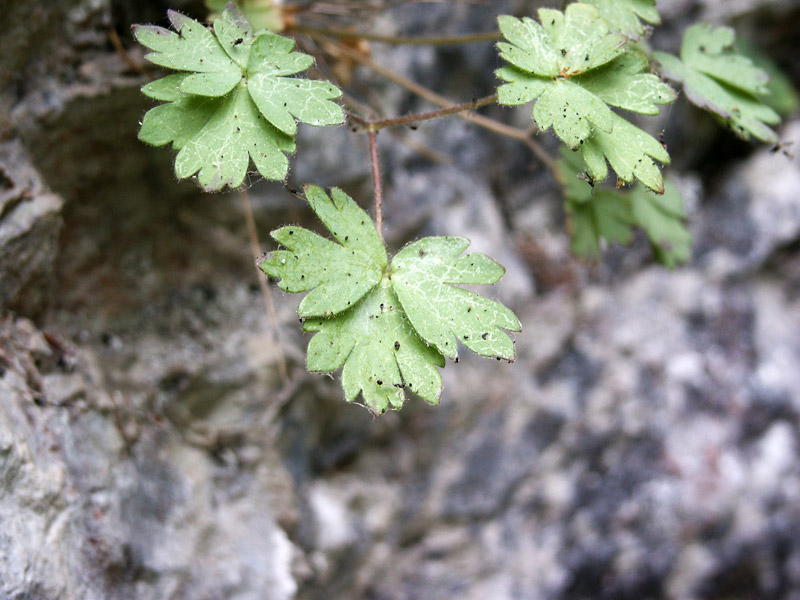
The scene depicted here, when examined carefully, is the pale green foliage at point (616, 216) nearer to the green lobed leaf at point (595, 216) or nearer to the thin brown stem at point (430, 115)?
→ the green lobed leaf at point (595, 216)

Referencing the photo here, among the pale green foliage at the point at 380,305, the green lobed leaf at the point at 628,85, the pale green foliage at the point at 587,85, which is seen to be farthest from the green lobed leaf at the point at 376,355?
the green lobed leaf at the point at 628,85

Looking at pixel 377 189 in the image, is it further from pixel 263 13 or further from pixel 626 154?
pixel 263 13

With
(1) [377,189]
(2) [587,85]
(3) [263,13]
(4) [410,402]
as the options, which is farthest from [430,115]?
(4) [410,402]

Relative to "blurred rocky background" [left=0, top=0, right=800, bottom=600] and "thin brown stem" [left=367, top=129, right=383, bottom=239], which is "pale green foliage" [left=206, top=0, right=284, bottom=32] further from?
"thin brown stem" [left=367, top=129, right=383, bottom=239]

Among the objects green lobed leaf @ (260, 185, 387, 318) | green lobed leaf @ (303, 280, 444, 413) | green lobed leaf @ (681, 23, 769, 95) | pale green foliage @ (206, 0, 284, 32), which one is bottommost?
green lobed leaf @ (303, 280, 444, 413)

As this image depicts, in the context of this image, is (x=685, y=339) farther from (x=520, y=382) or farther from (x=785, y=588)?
(x=785, y=588)

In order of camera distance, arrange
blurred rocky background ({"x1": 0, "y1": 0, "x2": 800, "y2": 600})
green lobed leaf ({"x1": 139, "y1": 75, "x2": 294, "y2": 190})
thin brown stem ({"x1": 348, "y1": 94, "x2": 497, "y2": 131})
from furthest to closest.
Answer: blurred rocky background ({"x1": 0, "y1": 0, "x2": 800, "y2": 600}) < thin brown stem ({"x1": 348, "y1": 94, "x2": 497, "y2": 131}) < green lobed leaf ({"x1": 139, "y1": 75, "x2": 294, "y2": 190})

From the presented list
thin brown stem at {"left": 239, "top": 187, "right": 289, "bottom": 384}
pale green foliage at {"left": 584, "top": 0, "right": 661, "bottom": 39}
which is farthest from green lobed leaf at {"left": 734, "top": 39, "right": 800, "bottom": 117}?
thin brown stem at {"left": 239, "top": 187, "right": 289, "bottom": 384}
